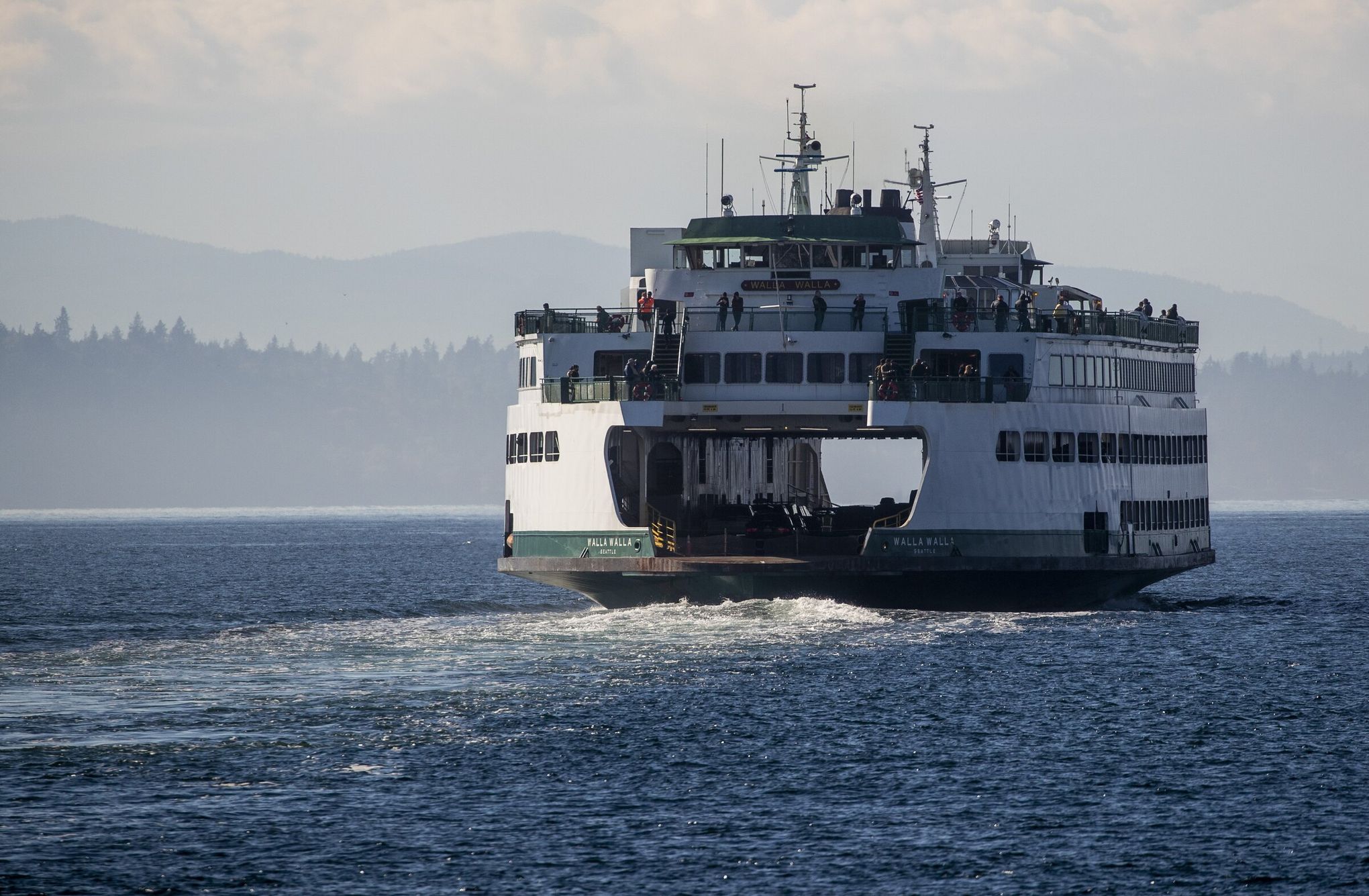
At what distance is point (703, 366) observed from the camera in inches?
2090

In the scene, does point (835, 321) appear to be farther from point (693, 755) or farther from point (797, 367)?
point (693, 755)

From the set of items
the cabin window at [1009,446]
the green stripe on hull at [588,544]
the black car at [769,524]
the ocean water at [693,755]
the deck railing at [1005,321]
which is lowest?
the ocean water at [693,755]

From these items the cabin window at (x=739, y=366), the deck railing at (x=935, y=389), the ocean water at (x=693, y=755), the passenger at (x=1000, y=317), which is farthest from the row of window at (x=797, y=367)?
the ocean water at (x=693, y=755)

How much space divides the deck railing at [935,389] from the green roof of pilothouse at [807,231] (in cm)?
603

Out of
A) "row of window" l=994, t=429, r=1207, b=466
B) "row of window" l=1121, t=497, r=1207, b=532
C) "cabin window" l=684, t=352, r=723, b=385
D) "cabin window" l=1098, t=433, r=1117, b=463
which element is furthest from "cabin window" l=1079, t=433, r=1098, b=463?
"cabin window" l=684, t=352, r=723, b=385

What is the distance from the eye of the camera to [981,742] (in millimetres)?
35812

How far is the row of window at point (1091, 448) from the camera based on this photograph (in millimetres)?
51438

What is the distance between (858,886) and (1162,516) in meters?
35.1

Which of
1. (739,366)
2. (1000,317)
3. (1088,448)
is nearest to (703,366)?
(739,366)

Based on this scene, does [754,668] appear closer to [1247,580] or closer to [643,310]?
[643,310]

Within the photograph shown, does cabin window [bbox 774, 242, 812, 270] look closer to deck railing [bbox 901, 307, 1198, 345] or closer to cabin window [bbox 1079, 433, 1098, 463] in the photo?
deck railing [bbox 901, 307, 1198, 345]

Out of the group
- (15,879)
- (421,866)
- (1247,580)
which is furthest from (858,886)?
(1247,580)

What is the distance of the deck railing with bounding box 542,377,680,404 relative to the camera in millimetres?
51500

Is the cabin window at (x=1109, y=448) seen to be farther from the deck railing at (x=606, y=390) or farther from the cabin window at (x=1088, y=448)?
the deck railing at (x=606, y=390)
